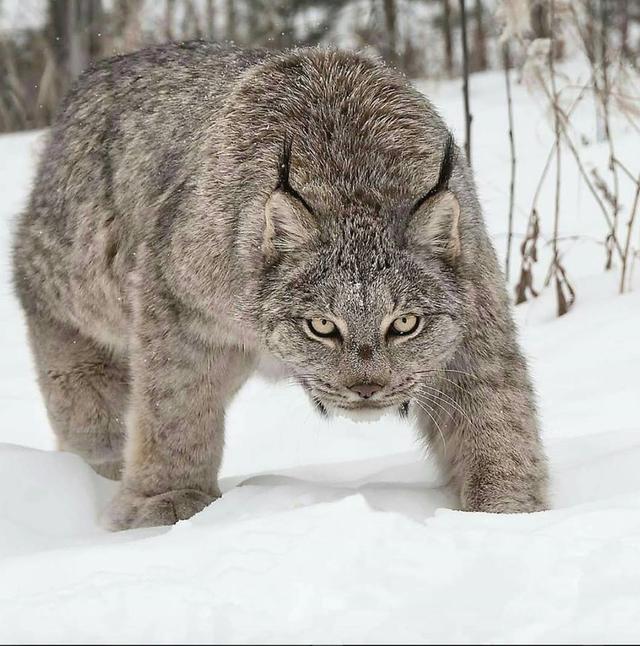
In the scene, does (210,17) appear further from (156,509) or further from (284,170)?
(284,170)

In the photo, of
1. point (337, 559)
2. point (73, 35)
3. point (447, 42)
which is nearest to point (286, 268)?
point (337, 559)

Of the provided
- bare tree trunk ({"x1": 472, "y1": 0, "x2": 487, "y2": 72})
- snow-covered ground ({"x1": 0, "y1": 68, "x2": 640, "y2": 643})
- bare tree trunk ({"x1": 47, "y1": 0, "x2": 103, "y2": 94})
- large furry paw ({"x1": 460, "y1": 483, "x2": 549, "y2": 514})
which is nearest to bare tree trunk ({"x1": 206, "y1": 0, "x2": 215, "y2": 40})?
bare tree trunk ({"x1": 47, "y1": 0, "x2": 103, "y2": 94})

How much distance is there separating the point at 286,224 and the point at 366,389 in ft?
1.91

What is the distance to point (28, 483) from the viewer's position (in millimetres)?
4180

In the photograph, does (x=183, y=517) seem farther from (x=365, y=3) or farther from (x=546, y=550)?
(x=365, y=3)

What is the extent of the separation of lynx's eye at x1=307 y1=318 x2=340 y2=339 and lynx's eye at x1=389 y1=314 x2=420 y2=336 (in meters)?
0.17

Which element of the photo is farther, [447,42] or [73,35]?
[447,42]

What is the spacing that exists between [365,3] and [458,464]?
621 inches

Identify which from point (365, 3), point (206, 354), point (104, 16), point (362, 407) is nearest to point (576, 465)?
point (362, 407)

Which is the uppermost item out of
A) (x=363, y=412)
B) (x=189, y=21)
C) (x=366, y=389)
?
(x=366, y=389)

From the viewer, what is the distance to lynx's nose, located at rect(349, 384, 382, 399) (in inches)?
138

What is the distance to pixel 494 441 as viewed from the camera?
12.8ft

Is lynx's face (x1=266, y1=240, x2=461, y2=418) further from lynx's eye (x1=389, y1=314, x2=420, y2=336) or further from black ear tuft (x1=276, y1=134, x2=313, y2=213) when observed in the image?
black ear tuft (x1=276, y1=134, x2=313, y2=213)

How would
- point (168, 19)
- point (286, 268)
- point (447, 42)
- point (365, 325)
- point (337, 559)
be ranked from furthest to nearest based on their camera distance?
point (447, 42) → point (168, 19) → point (286, 268) → point (365, 325) → point (337, 559)
